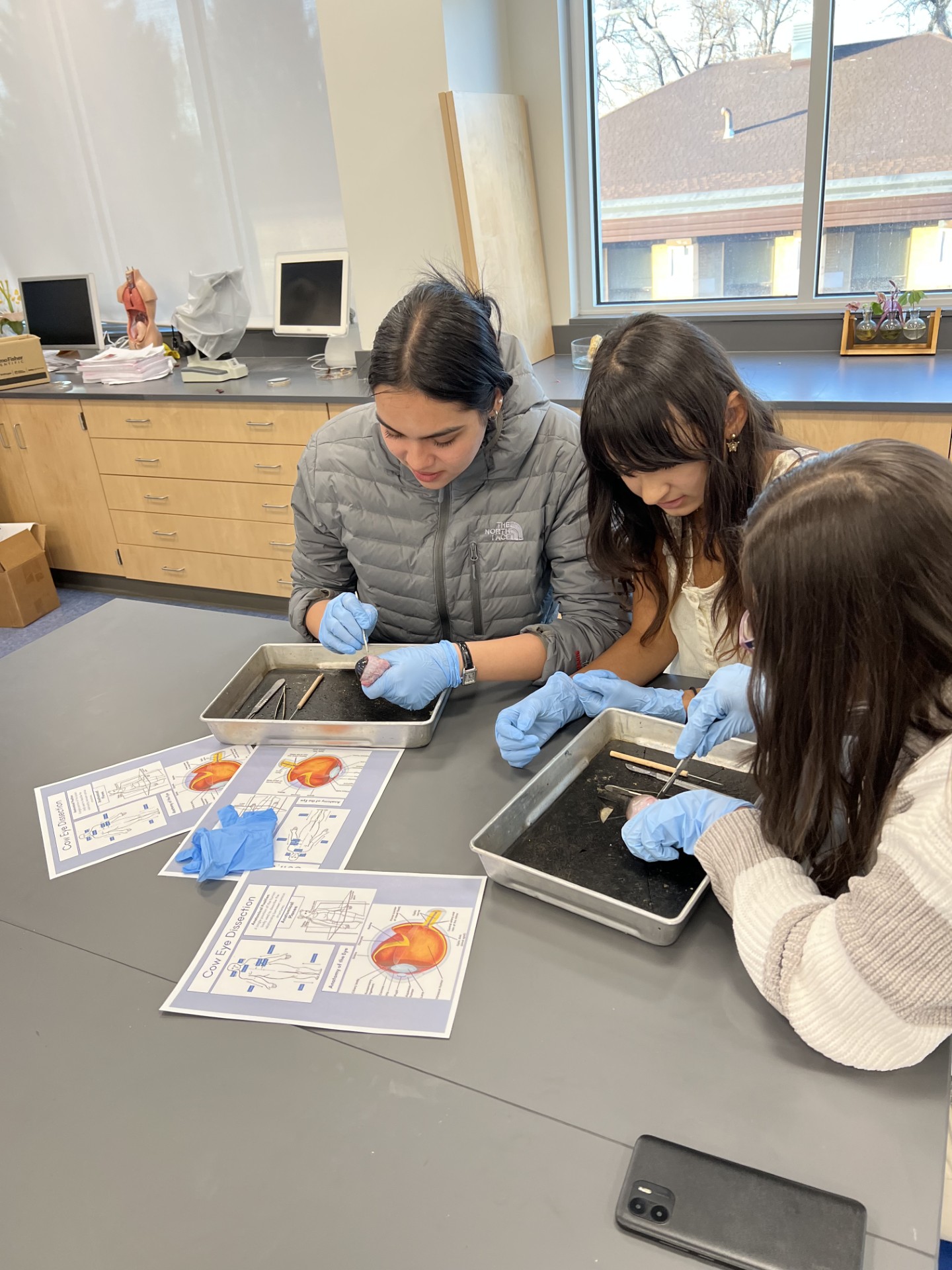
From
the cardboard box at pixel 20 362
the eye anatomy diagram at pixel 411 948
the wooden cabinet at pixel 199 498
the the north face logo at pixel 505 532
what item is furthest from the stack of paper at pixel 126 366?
the eye anatomy diagram at pixel 411 948

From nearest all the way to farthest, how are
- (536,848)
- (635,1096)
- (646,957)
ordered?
1. (635,1096)
2. (646,957)
3. (536,848)

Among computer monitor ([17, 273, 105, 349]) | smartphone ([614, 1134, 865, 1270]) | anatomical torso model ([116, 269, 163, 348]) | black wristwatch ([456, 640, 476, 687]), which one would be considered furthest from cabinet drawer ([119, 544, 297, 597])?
smartphone ([614, 1134, 865, 1270])

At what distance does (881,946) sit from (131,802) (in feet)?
3.00

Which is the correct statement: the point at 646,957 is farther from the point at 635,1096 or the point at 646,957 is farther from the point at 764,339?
the point at 764,339

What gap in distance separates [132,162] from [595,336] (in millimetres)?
2240

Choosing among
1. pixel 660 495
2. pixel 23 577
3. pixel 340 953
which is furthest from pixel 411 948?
pixel 23 577

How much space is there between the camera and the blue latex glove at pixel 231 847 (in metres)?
1.02

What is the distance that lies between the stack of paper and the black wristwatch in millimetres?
2571

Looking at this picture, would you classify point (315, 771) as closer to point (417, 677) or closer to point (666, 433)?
point (417, 677)

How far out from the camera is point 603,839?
98 centimetres

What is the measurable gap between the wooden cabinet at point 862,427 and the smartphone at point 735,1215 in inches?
68.4

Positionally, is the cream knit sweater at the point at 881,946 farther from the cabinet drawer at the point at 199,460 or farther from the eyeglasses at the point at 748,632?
the cabinet drawer at the point at 199,460

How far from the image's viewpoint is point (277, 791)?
115 centimetres

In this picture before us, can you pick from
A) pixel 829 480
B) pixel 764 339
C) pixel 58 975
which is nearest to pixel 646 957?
pixel 829 480
